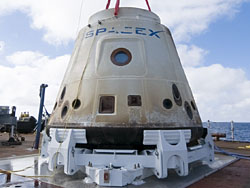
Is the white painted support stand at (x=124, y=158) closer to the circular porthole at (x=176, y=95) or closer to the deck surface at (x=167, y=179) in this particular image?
the deck surface at (x=167, y=179)

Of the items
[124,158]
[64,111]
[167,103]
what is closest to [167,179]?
[124,158]

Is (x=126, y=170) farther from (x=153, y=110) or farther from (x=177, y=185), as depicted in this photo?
(x=153, y=110)

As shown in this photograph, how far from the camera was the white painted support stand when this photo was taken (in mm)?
4699

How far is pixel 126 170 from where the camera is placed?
15.4 ft

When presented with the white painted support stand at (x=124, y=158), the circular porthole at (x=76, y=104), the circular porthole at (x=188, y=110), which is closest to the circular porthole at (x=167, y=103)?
the circular porthole at (x=188, y=110)

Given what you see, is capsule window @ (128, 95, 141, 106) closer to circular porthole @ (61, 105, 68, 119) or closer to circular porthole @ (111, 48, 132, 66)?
circular porthole @ (111, 48, 132, 66)

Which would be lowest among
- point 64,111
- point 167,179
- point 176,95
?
point 167,179

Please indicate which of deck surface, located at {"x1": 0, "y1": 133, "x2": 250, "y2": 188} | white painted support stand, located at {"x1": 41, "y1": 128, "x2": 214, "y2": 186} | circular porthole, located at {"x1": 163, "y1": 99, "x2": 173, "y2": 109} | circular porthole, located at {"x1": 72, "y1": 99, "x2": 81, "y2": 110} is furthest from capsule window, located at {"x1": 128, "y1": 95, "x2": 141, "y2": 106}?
deck surface, located at {"x1": 0, "y1": 133, "x2": 250, "y2": 188}

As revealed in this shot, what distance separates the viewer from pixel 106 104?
18.6 ft

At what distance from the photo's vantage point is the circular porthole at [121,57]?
614 centimetres

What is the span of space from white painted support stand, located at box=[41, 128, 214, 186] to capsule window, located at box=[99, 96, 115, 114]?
736mm

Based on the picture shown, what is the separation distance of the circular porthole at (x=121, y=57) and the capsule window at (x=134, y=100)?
3.44ft

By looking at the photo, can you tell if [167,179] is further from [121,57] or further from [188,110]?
[121,57]

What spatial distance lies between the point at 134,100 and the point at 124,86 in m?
0.46
